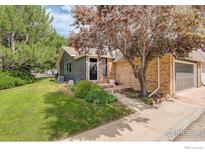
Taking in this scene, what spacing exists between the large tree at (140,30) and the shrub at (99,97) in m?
1.49

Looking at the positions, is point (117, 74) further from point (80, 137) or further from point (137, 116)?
point (80, 137)

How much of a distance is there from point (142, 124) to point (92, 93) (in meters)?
2.42

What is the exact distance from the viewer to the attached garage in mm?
9336

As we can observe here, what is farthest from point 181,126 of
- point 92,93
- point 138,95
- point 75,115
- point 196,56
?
point 196,56

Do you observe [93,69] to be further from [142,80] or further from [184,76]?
[184,76]

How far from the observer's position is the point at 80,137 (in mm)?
4172

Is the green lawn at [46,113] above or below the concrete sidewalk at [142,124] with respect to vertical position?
above

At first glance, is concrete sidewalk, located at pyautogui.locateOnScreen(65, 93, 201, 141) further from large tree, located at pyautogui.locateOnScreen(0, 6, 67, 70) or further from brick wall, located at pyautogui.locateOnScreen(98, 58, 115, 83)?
large tree, located at pyautogui.locateOnScreen(0, 6, 67, 70)

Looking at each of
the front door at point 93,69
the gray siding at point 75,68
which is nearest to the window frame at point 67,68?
the gray siding at point 75,68

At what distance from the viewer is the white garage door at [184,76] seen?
30.7 ft

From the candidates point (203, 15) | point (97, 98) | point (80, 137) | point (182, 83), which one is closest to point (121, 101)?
point (97, 98)

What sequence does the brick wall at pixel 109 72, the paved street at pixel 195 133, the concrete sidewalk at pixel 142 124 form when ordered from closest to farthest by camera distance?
the paved street at pixel 195 133 → the concrete sidewalk at pixel 142 124 → the brick wall at pixel 109 72

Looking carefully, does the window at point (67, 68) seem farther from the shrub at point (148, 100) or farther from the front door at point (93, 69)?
the shrub at point (148, 100)

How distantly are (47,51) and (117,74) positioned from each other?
10.9ft
